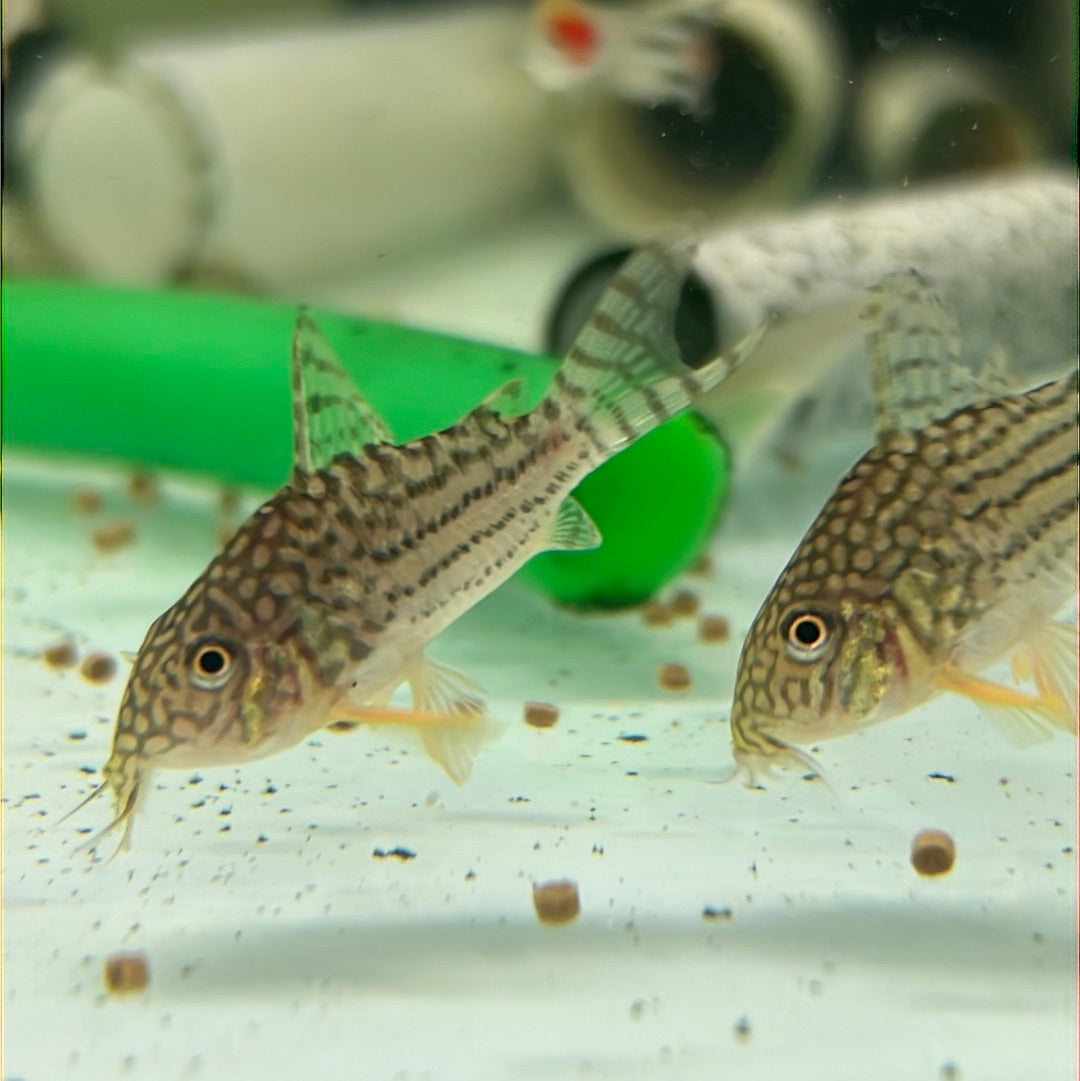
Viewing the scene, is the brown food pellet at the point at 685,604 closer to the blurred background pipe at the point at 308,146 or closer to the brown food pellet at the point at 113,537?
the brown food pellet at the point at 113,537

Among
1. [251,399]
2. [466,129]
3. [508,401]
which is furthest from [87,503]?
[466,129]

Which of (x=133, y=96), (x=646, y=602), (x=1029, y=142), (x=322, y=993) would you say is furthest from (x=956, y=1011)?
(x=133, y=96)

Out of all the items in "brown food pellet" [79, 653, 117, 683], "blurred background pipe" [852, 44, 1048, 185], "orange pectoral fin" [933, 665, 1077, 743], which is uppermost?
"blurred background pipe" [852, 44, 1048, 185]

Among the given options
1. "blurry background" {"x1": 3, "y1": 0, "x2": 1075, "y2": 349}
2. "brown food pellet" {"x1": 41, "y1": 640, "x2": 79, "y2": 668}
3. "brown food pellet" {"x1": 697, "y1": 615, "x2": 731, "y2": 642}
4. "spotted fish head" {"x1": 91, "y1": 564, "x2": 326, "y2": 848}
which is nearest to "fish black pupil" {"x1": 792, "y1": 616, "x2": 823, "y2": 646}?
"spotted fish head" {"x1": 91, "y1": 564, "x2": 326, "y2": 848}

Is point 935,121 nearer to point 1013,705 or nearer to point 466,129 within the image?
point 1013,705

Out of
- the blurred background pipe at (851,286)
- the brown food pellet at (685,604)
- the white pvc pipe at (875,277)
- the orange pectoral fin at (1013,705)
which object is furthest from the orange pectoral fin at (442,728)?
the brown food pellet at (685,604)

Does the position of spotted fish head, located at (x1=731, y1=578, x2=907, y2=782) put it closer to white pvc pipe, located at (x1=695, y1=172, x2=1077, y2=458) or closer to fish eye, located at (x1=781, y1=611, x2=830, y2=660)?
fish eye, located at (x1=781, y1=611, x2=830, y2=660)
